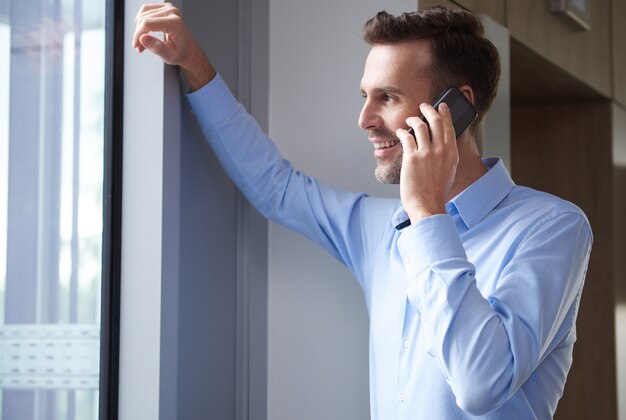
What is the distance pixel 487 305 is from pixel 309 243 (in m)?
0.59

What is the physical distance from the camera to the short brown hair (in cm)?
134

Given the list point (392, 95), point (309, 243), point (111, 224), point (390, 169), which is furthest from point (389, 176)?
point (111, 224)

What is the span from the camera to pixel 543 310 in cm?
108

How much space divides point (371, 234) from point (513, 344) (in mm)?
435

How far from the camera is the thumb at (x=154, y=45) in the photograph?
1250 millimetres

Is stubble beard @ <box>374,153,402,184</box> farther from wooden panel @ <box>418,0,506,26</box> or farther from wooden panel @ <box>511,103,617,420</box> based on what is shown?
wooden panel @ <box>511,103,617,420</box>

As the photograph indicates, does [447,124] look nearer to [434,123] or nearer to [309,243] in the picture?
[434,123]

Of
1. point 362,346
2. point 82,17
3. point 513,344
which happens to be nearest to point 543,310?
point 513,344

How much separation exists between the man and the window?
0.40 ft

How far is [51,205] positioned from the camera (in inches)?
47.5

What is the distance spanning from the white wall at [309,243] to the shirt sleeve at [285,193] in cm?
11

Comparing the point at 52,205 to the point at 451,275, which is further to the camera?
the point at 52,205

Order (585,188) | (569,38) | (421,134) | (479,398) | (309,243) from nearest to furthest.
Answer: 1. (479,398)
2. (421,134)
3. (309,243)
4. (569,38)
5. (585,188)

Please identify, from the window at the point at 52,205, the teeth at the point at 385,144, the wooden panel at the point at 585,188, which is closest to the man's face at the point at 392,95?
the teeth at the point at 385,144
